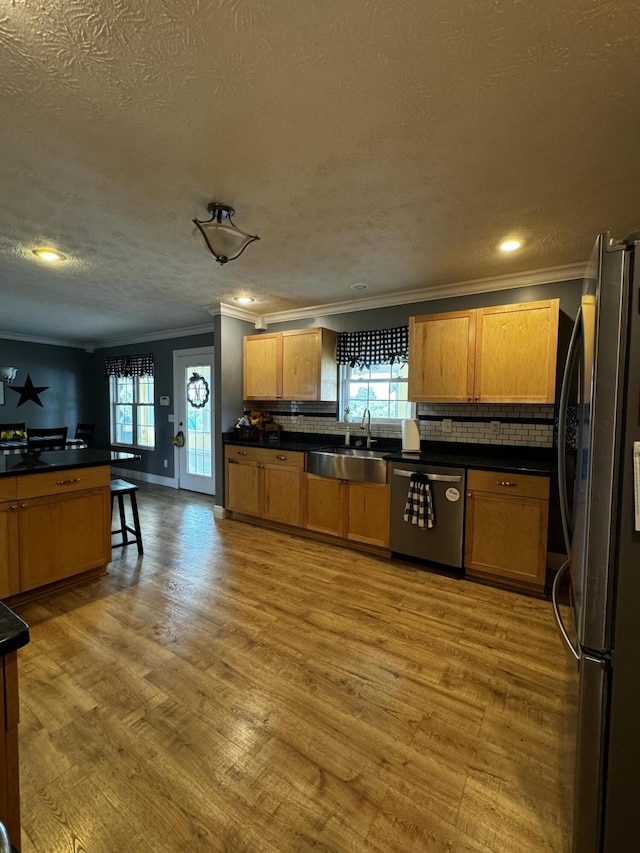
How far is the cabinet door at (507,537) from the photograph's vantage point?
8.78 feet

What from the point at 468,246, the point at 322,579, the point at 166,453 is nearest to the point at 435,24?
the point at 468,246

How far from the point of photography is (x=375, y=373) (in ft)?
13.5

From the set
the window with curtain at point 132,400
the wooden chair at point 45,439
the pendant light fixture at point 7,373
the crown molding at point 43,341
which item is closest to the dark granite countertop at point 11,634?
the wooden chair at point 45,439

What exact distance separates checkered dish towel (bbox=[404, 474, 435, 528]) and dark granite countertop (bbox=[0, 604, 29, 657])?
2614 mm

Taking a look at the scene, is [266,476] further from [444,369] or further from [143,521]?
[444,369]

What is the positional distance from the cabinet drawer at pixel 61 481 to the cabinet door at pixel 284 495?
61.8 inches

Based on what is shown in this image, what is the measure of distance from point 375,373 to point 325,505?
1.48 metres

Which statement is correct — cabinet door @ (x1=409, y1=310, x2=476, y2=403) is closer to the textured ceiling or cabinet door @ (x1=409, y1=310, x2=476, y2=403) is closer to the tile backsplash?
the tile backsplash

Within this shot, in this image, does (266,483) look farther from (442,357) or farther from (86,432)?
(86,432)

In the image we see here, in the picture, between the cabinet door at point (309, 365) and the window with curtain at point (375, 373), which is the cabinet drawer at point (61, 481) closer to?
the cabinet door at point (309, 365)

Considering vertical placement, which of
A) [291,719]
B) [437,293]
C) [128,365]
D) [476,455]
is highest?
[437,293]

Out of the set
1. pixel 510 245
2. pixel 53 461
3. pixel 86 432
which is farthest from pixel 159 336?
pixel 510 245

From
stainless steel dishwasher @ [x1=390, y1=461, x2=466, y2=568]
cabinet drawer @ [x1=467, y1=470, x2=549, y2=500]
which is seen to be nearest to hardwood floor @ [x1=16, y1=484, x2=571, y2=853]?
stainless steel dishwasher @ [x1=390, y1=461, x2=466, y2=568]

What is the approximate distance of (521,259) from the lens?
112 inches
